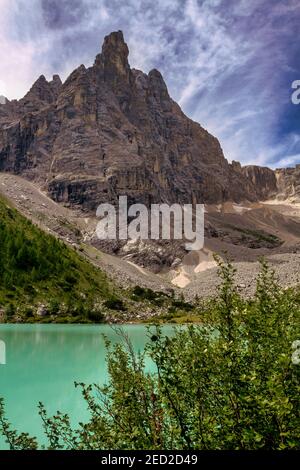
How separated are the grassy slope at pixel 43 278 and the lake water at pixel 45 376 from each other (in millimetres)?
47034

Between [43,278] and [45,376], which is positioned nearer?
[45,376]

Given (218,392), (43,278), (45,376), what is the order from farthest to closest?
(43,278), (45,376), (218,392)

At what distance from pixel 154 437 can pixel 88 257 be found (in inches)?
6275

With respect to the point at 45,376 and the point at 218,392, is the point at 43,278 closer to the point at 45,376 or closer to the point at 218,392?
the point at 45,376

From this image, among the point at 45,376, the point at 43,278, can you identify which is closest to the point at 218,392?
the point at 45,376

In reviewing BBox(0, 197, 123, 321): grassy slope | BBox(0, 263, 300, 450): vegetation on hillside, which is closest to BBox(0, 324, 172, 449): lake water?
BBox(0, 263, 300, 450): vegetation on hillside

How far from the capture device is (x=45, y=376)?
34.8 m

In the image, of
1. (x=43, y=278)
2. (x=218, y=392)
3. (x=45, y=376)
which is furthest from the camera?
(x=43, y=278)

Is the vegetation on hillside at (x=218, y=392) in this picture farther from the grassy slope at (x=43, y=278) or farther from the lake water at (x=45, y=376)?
the grassy slope at (x=43, y=278)

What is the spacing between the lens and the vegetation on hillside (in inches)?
308

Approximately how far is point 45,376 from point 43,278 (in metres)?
92.3

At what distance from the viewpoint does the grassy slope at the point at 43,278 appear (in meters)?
108

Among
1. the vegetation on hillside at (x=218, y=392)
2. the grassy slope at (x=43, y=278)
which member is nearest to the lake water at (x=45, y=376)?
the vegetation on hillside at (x=218, y=392)
